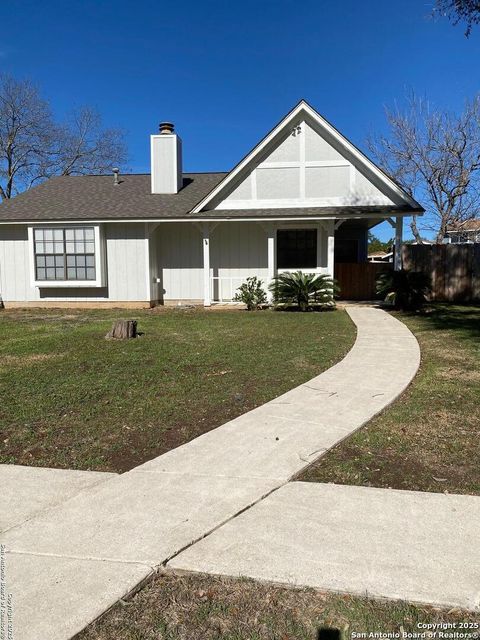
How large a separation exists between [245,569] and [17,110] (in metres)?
41.1

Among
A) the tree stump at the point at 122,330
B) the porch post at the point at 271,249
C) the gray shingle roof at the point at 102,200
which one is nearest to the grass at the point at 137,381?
the tree stump at the point at 122,330

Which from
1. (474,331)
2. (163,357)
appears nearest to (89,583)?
(163,357)

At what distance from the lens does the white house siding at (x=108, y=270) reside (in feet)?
54.9

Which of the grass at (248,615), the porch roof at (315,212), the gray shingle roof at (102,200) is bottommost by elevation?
the grass at (248,615)

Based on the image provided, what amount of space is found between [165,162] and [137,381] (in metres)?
13.8

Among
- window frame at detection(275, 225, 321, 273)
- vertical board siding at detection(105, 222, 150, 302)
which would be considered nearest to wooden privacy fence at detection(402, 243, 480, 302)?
window frame at detection(275, 225, 321, 273)

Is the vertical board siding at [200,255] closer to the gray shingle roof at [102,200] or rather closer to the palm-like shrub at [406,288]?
the gray shingle roof at [102,200]

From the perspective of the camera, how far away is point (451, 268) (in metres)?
17.9

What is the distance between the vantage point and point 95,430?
4566mm

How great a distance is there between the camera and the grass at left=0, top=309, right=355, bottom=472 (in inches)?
169

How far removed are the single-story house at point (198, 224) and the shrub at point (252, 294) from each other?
656 millimetres

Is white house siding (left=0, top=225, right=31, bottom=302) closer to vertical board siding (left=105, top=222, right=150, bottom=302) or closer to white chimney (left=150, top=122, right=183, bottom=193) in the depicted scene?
vertical board siding (left=105, top=222, right=150, bottom=302)

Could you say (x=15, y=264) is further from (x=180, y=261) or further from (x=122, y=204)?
(x=180, y=261)

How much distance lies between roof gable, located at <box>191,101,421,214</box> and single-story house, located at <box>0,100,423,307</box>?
33 millimetres
